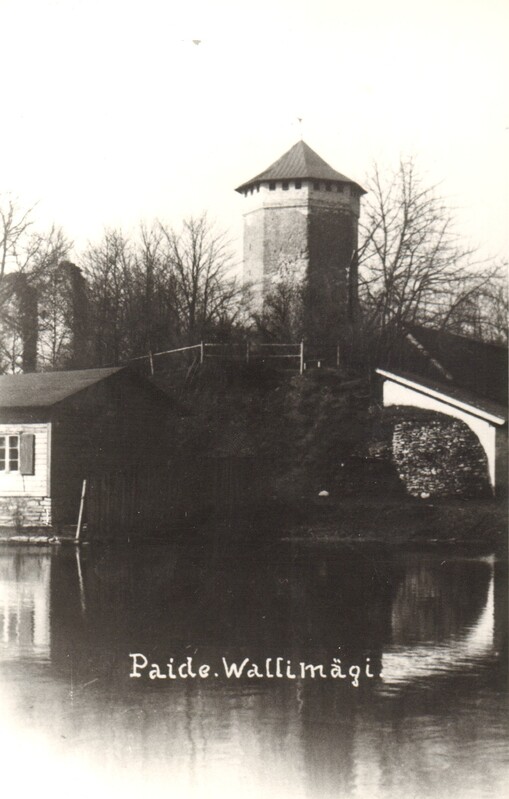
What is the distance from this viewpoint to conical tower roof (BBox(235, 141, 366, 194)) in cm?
6084

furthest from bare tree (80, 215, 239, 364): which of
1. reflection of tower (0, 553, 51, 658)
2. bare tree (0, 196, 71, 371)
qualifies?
reflection of tower (0, 553, 51, 658)

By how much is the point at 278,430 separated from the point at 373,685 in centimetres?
2550

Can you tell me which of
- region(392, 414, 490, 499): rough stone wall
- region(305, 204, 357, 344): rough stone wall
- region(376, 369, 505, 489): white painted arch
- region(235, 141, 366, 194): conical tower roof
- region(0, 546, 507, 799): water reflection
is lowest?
region(0, 546, 507, 799): water reflection

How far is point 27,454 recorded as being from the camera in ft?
87.4

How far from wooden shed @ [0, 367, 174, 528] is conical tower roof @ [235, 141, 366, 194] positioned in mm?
34455

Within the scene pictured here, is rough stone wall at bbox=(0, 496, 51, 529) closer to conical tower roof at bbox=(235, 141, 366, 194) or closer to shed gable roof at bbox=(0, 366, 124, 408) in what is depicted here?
shed gable roof at bbox=(0, 366, 124, 408)

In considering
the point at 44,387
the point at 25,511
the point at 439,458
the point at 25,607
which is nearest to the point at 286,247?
the point at 439,458

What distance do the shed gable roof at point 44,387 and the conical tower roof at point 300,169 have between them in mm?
33563

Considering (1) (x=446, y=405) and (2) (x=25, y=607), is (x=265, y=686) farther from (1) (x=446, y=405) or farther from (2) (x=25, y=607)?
(1) (x=446, y=405)

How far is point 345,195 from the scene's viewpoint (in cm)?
6178

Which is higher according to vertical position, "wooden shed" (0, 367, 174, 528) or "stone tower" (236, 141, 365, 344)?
"stone tower" (236, 141, 365, 344)

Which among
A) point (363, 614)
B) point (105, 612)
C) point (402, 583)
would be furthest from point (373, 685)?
point (402, 583)

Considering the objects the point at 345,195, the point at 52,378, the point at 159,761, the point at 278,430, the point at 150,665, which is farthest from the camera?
the point at 345,195

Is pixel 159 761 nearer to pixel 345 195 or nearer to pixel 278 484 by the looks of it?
pixel 278 484
